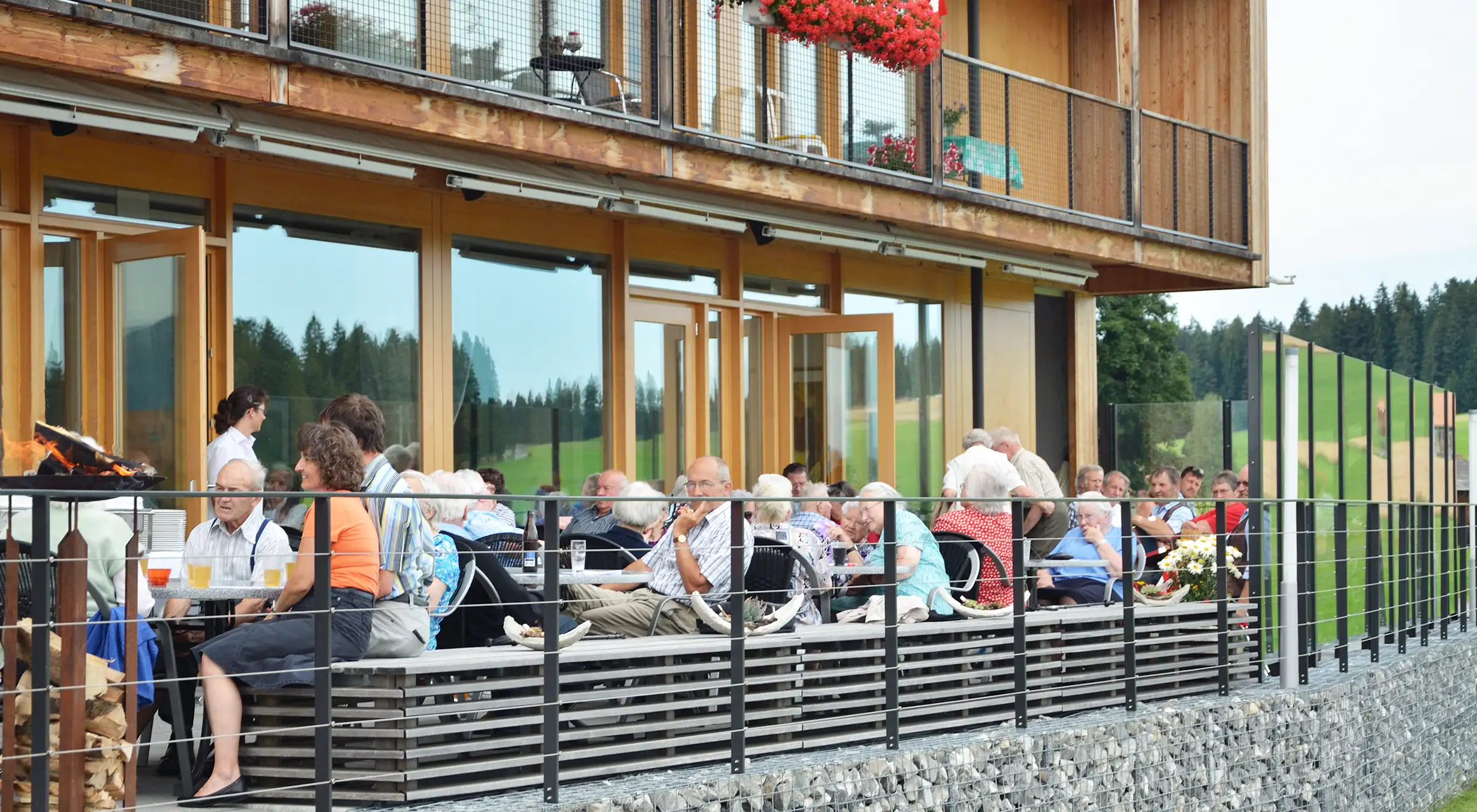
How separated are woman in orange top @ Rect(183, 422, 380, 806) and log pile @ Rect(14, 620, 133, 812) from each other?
0.71 ft

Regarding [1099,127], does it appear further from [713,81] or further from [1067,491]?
[713,81]

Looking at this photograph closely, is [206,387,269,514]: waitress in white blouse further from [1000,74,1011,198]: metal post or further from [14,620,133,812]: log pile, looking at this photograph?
[1000,74,1011,198]: metal post

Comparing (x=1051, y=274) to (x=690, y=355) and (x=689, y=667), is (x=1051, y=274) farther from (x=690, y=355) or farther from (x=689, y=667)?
(x=689, y=667)

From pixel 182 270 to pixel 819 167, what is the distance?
189 inches

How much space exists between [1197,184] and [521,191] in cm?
901

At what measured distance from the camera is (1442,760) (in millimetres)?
12125

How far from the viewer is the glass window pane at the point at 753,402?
1451 cm

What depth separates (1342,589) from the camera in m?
9.59

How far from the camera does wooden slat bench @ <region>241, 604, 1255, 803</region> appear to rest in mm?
4840

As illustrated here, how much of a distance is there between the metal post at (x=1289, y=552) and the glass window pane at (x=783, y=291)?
5.74 metres

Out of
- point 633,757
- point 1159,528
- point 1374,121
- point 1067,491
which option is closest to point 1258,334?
point 1159,528

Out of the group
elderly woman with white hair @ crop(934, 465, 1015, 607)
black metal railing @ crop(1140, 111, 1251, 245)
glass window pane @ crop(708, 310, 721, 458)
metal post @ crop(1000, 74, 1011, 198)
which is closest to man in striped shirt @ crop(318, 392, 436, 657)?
elderly woman with white hair @ crop(934, 465, 1015, 607)

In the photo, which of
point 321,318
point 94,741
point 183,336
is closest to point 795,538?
point 94,741

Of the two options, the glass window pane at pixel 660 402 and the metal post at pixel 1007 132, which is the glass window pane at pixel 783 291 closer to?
the glass window pane at pixel 660 402
